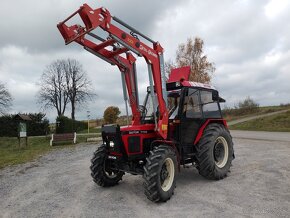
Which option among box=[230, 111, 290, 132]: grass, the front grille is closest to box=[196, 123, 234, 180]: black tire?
the front grille

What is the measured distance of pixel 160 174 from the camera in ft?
21.0

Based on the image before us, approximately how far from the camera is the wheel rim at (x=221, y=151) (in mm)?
8242

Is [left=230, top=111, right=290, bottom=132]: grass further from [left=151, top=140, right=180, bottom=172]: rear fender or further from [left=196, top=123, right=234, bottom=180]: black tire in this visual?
[left=151, top=140, right=180, bottom=172]: rear fender

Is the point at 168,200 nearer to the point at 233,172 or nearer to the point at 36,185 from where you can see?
the point at 233,172

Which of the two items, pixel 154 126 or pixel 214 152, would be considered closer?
pixel 154 126

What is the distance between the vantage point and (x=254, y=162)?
10.0m

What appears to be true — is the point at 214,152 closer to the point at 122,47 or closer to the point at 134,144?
the point at 134,144

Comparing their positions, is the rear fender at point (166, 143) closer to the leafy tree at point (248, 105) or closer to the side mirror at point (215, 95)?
the side mirror at point (215, 95)

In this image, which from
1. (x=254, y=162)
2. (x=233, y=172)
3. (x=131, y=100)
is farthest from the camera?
(x=254, y=162)

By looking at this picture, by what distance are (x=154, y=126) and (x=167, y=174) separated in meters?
1.28

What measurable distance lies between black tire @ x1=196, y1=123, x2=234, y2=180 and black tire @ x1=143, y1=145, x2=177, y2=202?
1083 mm

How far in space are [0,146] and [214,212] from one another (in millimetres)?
22651

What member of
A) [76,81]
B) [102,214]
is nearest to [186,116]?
[102,214]

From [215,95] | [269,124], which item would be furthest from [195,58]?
[215,95]
